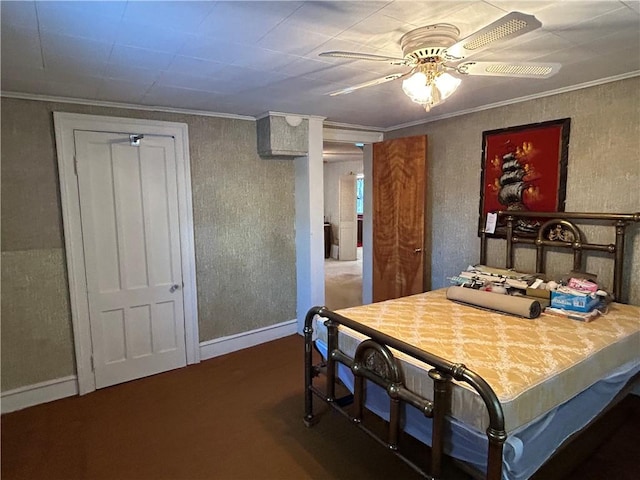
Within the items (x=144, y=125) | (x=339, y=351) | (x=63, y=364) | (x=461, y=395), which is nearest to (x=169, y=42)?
(x=144, y=125)

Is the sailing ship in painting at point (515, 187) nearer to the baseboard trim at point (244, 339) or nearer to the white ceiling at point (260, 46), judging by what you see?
the white ceiling at point (260, 46)

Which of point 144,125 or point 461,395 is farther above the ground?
point 144,125

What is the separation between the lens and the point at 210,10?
1.56 m

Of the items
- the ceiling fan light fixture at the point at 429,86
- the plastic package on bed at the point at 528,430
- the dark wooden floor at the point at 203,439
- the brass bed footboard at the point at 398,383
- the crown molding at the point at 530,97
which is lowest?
the dark wooden floor at the point at 203,439

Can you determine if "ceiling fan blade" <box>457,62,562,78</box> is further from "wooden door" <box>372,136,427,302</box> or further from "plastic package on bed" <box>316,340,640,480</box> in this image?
"wooden door" <box>372,136,427,302</box>

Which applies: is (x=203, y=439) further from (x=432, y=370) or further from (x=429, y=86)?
(x=429, y=86)

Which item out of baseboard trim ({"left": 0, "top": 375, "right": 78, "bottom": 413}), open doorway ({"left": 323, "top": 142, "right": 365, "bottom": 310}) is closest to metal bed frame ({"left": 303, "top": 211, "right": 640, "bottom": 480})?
baseboard trim ({"left": 0, "top": 375, "right": 78, "bottom": 413})

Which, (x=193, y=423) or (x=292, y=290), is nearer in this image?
(x=193, y=423)

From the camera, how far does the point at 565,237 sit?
299 cm

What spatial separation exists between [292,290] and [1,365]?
2511mm

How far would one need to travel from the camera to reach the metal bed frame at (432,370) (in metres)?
1.43

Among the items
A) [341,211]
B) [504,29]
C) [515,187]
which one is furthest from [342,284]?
[504,29]

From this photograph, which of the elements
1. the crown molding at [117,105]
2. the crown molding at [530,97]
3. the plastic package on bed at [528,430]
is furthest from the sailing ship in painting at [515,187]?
the crown molding at [117,105]

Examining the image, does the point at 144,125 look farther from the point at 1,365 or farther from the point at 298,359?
the point at 298,359
